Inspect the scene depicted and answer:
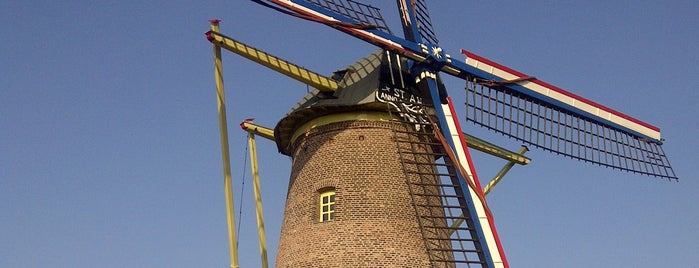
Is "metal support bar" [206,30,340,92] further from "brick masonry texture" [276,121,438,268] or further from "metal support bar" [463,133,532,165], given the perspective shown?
"metal support bar" [463,133,532,165]

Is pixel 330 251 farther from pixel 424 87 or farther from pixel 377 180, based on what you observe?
pixel 424 87

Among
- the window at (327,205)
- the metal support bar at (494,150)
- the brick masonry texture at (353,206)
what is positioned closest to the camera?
the brick masonry texture at (353,206)

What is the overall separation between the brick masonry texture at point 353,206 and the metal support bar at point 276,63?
88cm

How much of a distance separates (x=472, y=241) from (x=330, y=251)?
8.80 ft

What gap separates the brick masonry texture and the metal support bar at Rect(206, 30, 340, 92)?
34.8 inches

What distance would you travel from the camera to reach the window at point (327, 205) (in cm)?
1686

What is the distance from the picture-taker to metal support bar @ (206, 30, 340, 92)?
55.3 ft

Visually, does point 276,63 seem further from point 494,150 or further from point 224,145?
point 494,150

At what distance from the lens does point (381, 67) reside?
17625 mm

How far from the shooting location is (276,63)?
17.2 metres

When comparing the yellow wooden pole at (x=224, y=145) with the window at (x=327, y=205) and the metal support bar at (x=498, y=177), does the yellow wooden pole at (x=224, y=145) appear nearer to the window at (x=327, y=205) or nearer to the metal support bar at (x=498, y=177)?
the window at (x=327, y=205)

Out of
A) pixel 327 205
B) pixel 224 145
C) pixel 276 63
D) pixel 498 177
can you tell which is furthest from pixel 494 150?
pixel 224 145

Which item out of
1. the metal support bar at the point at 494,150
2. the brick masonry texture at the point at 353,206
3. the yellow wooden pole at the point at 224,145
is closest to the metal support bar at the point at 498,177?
the metal support bar at the point at 494,150

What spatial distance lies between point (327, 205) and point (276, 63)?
3003 mm
